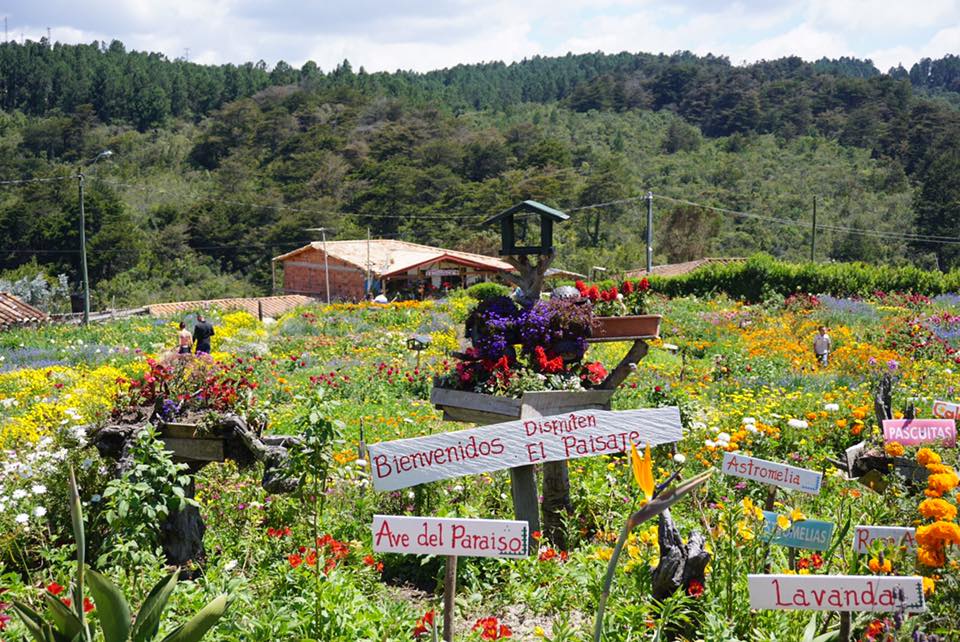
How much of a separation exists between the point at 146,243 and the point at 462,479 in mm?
48953

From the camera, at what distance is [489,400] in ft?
15.6

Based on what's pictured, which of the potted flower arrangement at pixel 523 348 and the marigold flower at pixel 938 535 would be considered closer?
the marigold flower at pixel 938 535

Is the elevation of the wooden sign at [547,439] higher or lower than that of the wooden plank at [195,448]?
higher

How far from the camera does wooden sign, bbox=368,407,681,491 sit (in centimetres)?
398

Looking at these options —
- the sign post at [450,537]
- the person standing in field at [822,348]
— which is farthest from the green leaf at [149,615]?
the person standing in field at [822,348]

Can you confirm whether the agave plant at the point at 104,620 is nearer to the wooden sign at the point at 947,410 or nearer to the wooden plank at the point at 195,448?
the wooden plank at the point at 195,448

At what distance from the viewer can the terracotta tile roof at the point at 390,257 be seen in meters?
37.8

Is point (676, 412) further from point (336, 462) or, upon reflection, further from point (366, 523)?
point (336, 462)

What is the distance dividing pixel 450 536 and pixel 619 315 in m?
3.05

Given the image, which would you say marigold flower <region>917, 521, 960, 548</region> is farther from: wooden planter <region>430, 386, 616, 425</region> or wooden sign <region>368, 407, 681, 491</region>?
wooden planter <region>430, 386, 616, 425</region>

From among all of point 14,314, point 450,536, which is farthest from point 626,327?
point 14,314

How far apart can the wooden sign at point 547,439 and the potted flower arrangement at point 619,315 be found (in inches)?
52.5

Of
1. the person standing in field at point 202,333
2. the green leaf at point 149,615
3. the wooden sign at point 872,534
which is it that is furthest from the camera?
the person standing in field at point 202,333

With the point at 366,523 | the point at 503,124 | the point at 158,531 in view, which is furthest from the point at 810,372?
the point at 503,124
